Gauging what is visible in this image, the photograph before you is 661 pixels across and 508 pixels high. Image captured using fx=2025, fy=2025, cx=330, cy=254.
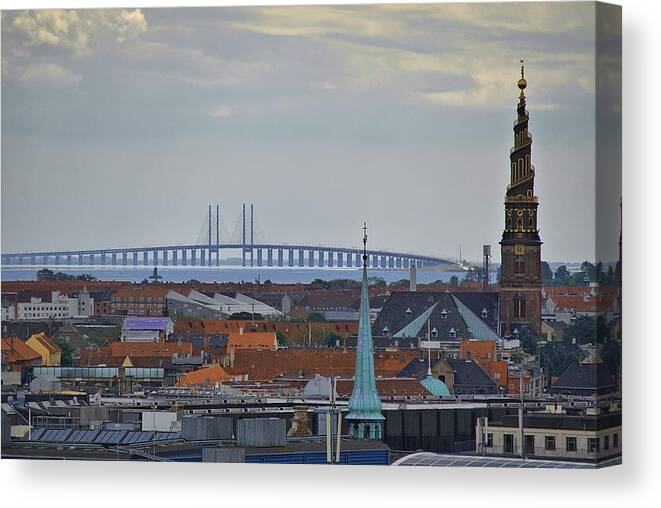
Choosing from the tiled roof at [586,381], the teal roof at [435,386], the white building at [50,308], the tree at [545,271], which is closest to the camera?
the tiled roof at [586,381]

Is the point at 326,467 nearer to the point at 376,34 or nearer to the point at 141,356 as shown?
the point at 141,356

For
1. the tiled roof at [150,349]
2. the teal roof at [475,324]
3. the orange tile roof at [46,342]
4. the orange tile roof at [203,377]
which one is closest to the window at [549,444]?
the teal roof at [475,324]

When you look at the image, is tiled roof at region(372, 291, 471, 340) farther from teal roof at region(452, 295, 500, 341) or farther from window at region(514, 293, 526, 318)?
window at region(514, 293, 526, 318)

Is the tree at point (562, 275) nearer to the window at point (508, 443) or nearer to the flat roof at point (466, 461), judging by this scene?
the window at point (508, 443)

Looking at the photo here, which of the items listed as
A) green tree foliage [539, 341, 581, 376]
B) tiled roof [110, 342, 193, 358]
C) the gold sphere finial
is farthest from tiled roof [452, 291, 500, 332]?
tiled roof [110, 342, 193, 358]

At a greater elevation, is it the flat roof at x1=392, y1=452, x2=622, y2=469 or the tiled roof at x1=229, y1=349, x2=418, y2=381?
the tiled roof at x1=229, y1=349, x2=418, y2=381

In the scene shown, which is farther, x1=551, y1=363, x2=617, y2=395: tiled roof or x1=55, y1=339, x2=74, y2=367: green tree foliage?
x1=55, y1=339, x2=74, y2=367: green tree foliage

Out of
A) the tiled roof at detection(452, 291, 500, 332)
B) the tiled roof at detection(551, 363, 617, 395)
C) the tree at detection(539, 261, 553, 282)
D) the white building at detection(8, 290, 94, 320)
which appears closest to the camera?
the tiled roof at detection(551, 363, 617, 395)
